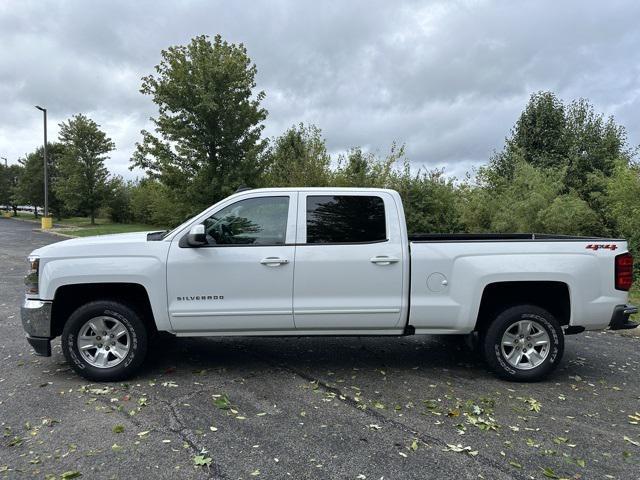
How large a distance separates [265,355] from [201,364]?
74 cm

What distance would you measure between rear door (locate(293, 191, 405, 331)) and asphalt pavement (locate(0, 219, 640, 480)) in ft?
2.11

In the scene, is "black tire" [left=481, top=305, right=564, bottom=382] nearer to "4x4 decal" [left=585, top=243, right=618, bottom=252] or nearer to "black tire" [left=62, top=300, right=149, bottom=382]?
"4x4 decal" [left=585, top=243, right=618, bottom=252]

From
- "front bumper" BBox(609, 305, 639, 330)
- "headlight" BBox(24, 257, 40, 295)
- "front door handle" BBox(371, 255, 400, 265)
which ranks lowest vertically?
"front bumper" BBox(609, 305, 639, 330)

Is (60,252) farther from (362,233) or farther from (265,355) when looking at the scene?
(362,233)

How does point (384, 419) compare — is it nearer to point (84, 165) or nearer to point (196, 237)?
point (196, 237)

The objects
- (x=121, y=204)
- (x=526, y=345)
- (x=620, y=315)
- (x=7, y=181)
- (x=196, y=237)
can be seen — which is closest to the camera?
(x=196, y=237)

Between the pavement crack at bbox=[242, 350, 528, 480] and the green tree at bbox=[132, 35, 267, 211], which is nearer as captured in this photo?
the pavement crack at bbox=[242, 350, 528, 480]

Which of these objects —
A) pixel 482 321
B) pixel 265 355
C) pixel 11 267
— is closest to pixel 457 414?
pixel 482 321

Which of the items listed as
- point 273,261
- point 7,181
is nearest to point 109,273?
point 273,261

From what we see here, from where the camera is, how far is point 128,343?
4754 millimetres

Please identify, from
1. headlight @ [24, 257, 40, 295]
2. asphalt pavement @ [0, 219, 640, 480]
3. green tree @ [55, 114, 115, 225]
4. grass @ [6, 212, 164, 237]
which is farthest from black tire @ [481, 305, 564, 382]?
green tree @ [55, 114, 115, 225]

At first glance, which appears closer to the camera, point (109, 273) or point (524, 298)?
point (109, 273)

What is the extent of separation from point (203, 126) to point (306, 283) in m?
14.0

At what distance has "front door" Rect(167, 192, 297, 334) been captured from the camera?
4723 mm
